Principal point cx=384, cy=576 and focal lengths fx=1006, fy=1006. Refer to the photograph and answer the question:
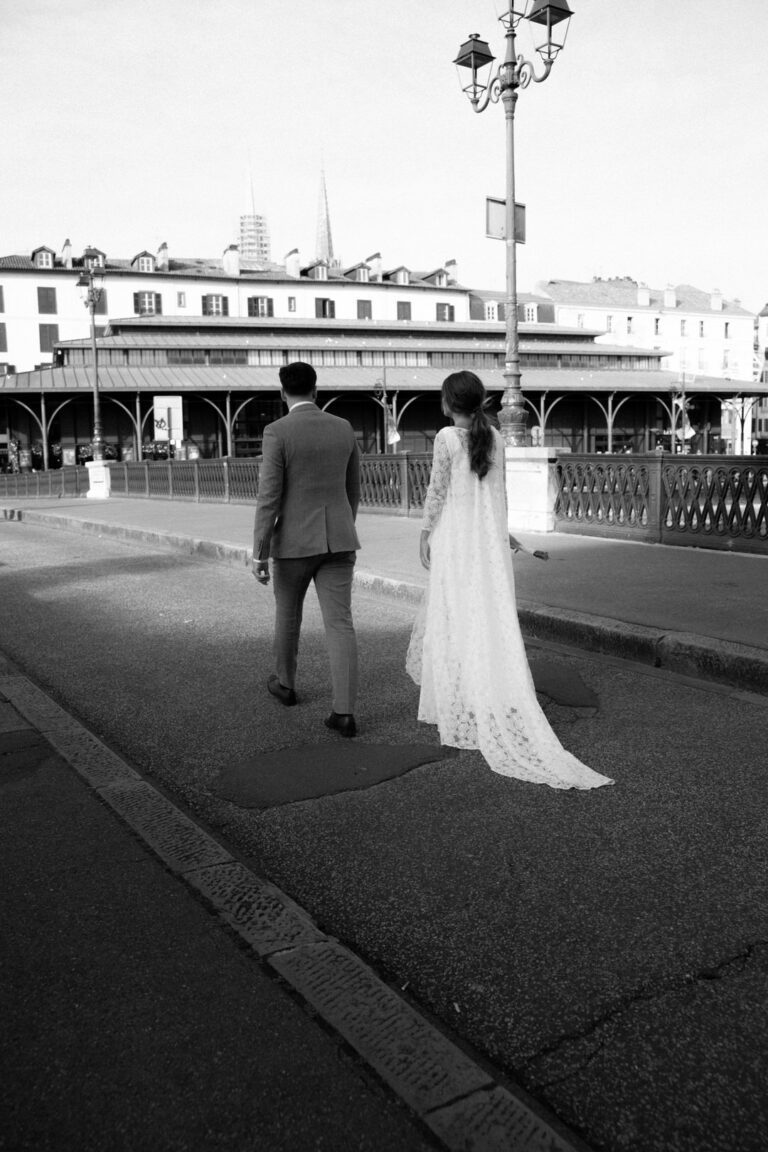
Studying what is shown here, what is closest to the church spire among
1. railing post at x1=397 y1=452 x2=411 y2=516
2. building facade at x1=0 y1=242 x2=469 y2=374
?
building facade at x1=0 y1=242 x2=469 y2=374

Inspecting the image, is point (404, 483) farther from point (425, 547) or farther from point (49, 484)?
point (49, 484)

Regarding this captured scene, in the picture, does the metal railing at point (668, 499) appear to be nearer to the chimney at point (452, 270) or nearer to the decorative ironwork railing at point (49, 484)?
the decorative ironwork railing at point (49, 484)

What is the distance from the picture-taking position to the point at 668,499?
12.4 metres

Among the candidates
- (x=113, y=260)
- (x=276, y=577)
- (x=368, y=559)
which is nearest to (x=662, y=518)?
(x=368, y=559)

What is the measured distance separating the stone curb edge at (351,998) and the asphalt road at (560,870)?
0.09 m

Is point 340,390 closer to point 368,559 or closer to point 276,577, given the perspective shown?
point 368,559

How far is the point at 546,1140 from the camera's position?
1885 mm

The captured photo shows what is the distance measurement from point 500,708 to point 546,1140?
2.63 m

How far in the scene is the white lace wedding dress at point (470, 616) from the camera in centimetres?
448

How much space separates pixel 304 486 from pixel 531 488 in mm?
10021

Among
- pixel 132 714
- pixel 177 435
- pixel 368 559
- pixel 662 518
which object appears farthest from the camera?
pixel 177 435

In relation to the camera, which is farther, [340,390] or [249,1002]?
[340,390]

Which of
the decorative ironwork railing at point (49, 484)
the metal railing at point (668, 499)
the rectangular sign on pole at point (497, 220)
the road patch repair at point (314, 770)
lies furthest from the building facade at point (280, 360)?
the road patch repair at point (314, 770)

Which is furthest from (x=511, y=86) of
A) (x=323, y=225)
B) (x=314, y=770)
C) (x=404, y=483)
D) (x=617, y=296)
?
(x=323, y=225)
